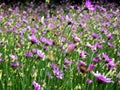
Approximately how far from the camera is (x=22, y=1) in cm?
1366

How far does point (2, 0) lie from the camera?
524 inches

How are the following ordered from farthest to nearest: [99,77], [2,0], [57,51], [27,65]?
[2,0], [57,51], [27,65], [99,77]

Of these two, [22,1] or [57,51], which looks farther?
[22,1]

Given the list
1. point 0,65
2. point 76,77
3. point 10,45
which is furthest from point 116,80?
point 10,45

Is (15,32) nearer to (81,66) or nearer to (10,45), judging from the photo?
(10,45)

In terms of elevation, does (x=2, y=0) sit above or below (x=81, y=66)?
above

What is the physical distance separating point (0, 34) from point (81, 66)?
2.59m

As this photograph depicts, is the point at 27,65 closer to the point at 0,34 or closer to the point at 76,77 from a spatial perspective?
the point at 76,77

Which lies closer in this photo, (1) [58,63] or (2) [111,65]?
(2) [111,65]

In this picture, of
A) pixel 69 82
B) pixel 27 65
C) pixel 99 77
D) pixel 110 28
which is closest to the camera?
pixel 99 77

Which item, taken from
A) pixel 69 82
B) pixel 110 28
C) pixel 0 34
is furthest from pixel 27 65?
pixel 110 28

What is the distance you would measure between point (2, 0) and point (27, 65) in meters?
10.4

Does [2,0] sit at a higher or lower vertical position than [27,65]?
higher

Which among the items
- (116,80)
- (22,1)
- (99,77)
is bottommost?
(116,80)
